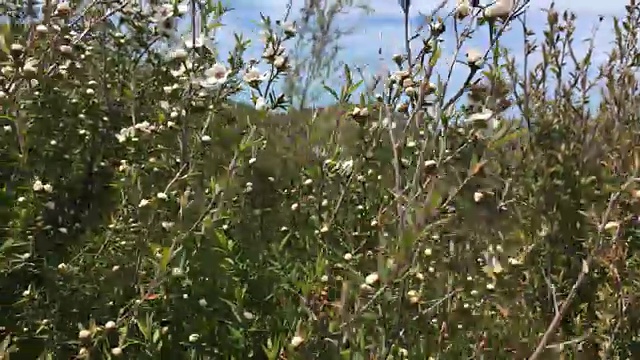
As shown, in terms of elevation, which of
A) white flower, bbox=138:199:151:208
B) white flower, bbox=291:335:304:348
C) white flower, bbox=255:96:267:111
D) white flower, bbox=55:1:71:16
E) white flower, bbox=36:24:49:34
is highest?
white flower, bbox=55:1:71:16

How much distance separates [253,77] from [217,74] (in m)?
0.11

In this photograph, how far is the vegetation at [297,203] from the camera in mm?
1547

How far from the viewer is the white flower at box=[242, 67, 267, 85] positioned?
2051 millimetres

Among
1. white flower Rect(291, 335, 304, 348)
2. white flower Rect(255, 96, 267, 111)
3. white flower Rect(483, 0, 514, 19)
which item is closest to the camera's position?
white flower Rect(291, 335, 304, 348)

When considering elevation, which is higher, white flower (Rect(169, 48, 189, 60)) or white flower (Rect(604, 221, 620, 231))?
white flower (Rect(169, 48, 189, 60))

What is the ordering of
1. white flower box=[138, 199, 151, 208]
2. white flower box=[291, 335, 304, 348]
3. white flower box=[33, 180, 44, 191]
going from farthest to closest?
1. white flower box=[33, 180, 44, 191]
2. white flower box=[138, 199, 151, 208]
3. white flower box=[291, 335, 304, 348]

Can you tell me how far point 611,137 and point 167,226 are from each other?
1.29 meters

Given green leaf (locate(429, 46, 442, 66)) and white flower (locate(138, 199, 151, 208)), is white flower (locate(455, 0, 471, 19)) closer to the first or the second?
green leaf (locate(429, 46, 442, 66))

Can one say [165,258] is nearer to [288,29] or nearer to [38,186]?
[38,186]

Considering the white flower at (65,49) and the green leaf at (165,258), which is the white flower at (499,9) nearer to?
the green leaf at (165,258)

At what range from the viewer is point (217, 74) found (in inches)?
82.6

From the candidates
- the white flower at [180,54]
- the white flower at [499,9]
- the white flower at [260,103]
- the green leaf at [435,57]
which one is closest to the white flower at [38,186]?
the white flower at [180,54]

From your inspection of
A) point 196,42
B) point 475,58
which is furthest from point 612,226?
point 196,42

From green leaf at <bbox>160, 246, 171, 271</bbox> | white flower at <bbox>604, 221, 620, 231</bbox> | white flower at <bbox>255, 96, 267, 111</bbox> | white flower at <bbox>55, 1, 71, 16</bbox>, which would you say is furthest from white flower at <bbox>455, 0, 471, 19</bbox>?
white flower at <bbox>55, 1, 71, 16</bbox>
